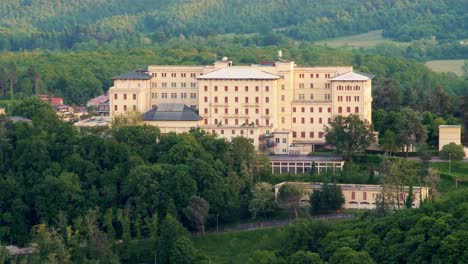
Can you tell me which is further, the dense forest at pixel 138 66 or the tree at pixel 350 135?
the dense forest at pixel 138 66

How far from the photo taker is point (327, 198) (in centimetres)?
7912

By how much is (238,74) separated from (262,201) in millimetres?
10654

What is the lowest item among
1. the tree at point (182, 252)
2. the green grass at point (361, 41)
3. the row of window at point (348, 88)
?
the tree at point (182, 252)

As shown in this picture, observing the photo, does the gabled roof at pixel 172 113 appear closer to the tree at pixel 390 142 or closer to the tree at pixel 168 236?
the tree at pixel 390 142

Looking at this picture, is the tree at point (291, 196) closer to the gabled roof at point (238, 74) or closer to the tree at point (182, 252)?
the tree at point (182, 252)

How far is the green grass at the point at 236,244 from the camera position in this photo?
7556 cm

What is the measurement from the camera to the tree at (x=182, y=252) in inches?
2955

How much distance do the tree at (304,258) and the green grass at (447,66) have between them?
66606 millimetres

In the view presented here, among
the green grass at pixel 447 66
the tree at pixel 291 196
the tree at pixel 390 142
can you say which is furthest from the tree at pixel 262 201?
the green grass at pixel 447 66

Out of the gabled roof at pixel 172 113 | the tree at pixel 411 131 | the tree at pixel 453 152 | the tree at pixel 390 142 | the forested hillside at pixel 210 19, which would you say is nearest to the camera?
the tree at pixel 453 152

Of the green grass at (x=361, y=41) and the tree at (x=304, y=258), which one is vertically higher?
the green grass at (x=361, y=41)

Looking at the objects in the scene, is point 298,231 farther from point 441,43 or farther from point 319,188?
point 441,43

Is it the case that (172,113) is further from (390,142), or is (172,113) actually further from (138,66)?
(138,66)

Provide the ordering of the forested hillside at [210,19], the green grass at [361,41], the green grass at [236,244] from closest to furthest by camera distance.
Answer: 1. the green grass at [236,244]
2. the green grass at [361,41]
3. the forested hillside at [210,19]
